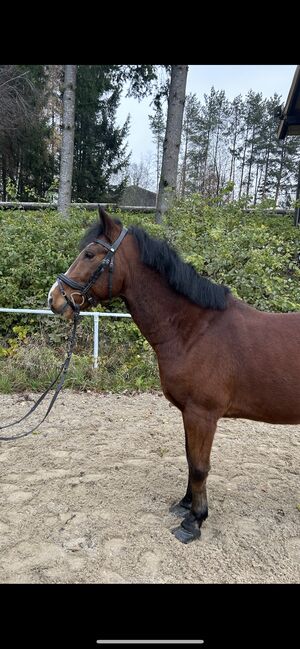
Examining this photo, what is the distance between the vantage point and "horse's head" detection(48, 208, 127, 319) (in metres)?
2.39

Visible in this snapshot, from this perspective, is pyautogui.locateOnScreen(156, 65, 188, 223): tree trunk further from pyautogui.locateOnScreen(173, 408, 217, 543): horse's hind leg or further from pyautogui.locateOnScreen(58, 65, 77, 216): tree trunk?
pyautogui.locateOnScreen(173, 408, 217, 543): horse's hind leg

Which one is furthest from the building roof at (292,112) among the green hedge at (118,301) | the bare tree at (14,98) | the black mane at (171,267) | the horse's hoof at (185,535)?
the bare tree at (14,98)

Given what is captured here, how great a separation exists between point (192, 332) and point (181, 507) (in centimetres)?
139

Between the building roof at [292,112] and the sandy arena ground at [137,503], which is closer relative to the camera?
the sandy arena ground at [137,503]

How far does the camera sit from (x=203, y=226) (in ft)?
24.1

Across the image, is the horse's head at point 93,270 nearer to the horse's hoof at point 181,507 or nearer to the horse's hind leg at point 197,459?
the horse's hind leg at point 197,459

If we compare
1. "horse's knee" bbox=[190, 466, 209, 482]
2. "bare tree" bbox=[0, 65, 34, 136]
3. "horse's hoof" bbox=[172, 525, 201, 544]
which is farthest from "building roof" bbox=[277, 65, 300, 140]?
"bare tree" bbox=[0, 65, 34, 136]

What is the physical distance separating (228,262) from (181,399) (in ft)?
14.7

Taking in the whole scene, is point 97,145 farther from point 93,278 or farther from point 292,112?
point 93,278

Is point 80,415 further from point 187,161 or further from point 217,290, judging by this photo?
point 187,161

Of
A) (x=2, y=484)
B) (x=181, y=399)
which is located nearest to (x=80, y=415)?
(x=2, y=484)

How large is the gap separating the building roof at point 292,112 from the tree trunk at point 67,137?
5163 mm

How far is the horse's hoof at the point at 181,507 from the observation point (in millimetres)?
2859

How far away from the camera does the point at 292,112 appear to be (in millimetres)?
9977
